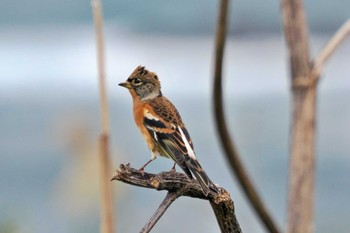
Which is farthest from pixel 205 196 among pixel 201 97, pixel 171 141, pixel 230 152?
pixel 201 97

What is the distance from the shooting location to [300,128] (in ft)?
3.62

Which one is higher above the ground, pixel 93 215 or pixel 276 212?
pixel 93 215

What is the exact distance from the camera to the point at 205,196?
4.12ft

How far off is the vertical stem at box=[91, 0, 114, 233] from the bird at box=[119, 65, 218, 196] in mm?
61

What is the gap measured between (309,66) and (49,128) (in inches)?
194

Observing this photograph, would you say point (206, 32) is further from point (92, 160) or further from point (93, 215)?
point (92, 160)

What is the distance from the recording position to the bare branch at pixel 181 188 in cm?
120

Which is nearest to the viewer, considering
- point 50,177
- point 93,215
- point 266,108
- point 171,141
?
point 171,141

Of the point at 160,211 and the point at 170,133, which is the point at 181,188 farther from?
the point at 170,133

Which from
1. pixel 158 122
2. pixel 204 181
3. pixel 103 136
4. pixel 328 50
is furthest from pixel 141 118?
pixel 328 50

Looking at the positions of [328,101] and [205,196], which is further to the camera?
[328,101]

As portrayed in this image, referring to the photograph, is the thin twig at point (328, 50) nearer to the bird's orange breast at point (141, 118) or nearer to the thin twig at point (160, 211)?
the thin twig at point (160, 211)

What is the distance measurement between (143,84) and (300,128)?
515 millimetres

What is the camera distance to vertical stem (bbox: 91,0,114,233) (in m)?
1.40
